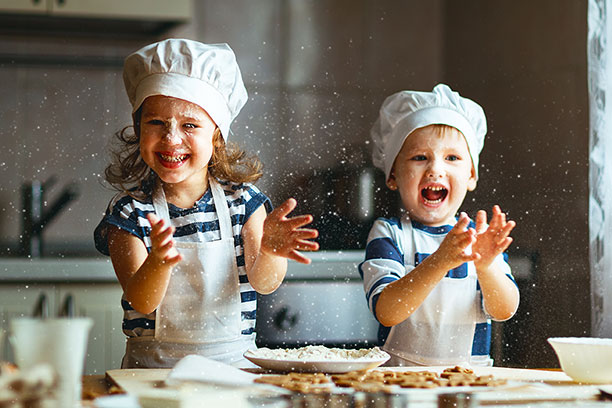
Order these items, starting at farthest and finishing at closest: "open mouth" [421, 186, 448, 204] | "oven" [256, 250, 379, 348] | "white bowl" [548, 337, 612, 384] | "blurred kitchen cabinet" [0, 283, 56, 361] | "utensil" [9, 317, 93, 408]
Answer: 1. "oven" [256, 250, 379, 348]
2. "blurred kitchen cabinet" [0, 283, 56, 361]
3. "open mouth" [421, 186, 448, 204]
4. "white bowl" [548, 337, 612, 384]
5. "utensil" [9, 317, 93, 408]

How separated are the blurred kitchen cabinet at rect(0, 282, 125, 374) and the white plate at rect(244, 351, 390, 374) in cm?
47

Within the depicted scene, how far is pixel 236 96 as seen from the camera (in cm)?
66

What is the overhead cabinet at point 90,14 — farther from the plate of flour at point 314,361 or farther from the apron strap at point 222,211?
the plate of flour at point 314,361

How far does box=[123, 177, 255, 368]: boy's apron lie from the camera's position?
1.99 feet

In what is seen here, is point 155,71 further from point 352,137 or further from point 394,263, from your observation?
point 352,137

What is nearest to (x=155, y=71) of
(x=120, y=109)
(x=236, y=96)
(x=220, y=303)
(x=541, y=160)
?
(x=236, y=96)

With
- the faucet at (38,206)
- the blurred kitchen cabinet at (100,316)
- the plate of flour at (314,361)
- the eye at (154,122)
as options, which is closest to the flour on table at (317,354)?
the plate of flour at (314,361)

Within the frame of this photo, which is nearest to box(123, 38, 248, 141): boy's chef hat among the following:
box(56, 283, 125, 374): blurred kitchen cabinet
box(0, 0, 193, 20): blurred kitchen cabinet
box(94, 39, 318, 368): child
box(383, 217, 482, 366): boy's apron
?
box(94, 39, 318, 368): child

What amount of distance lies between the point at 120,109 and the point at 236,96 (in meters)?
0.42

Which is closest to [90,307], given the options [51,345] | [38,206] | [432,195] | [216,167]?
[38,206]

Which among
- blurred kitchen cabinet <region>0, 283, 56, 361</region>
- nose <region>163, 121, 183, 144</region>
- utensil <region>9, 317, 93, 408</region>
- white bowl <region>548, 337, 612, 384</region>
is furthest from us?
blurred kitchen cabinet <region>0, 283, 56, 361</region>

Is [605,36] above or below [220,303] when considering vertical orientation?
above

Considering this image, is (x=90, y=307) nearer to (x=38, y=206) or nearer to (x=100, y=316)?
(x=100, y=316)

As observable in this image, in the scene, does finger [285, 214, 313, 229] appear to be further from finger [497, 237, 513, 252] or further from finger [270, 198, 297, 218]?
finger [497, 237, 513, 252]
